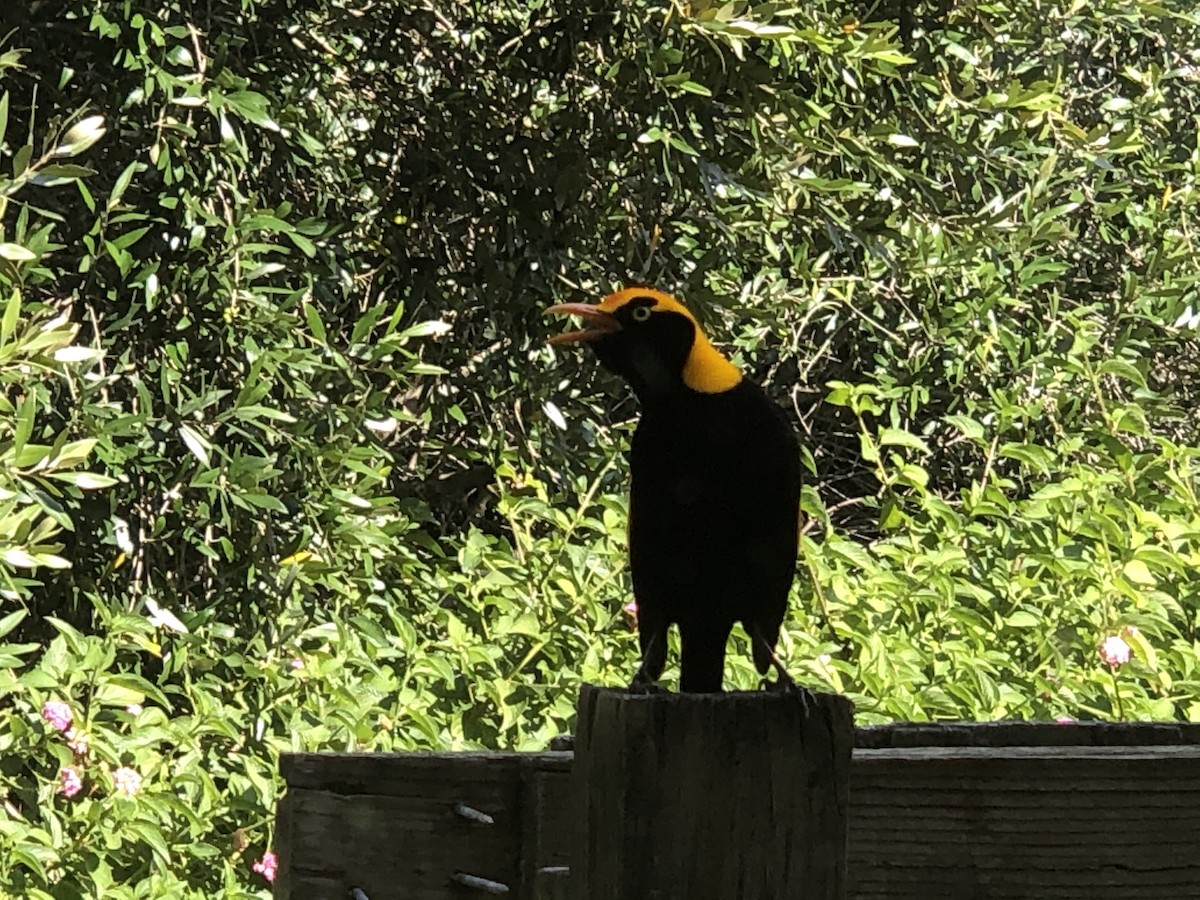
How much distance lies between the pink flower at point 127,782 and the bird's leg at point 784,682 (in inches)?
58.5

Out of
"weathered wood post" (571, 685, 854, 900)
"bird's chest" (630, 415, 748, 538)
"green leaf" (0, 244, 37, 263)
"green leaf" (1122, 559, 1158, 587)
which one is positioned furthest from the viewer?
"green leaf" (1122, 559, 1158, 587)

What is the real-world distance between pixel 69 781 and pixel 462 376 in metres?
1.65

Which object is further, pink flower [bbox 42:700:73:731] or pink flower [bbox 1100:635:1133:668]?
pink flower [bbox 1100:635:1133:668]

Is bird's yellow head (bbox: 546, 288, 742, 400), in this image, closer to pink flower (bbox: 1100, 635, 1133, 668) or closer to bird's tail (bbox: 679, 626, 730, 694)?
bird's tail (bbox: 679, 626, 730, 694)

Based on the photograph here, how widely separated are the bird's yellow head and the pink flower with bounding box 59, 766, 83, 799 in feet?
5.16

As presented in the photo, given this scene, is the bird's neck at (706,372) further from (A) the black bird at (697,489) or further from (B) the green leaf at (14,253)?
(B) the green leaf at (14,253)

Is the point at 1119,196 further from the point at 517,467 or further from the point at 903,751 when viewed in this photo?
the point at 903,751

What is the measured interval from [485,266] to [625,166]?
0.43m

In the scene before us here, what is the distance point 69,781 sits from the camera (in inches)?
116

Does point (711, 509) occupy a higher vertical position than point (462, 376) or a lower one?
lower

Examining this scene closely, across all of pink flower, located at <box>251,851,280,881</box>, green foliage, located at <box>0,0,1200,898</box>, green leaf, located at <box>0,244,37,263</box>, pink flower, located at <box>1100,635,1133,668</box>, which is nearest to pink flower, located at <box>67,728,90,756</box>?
green foliage, located at <box>0,0,1200,898</box>

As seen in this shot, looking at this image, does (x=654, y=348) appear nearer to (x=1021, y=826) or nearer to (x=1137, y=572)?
(x=1021, y=826)

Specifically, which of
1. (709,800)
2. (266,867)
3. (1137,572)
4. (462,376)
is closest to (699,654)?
(709,800)

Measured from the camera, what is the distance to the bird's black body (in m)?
1.75
